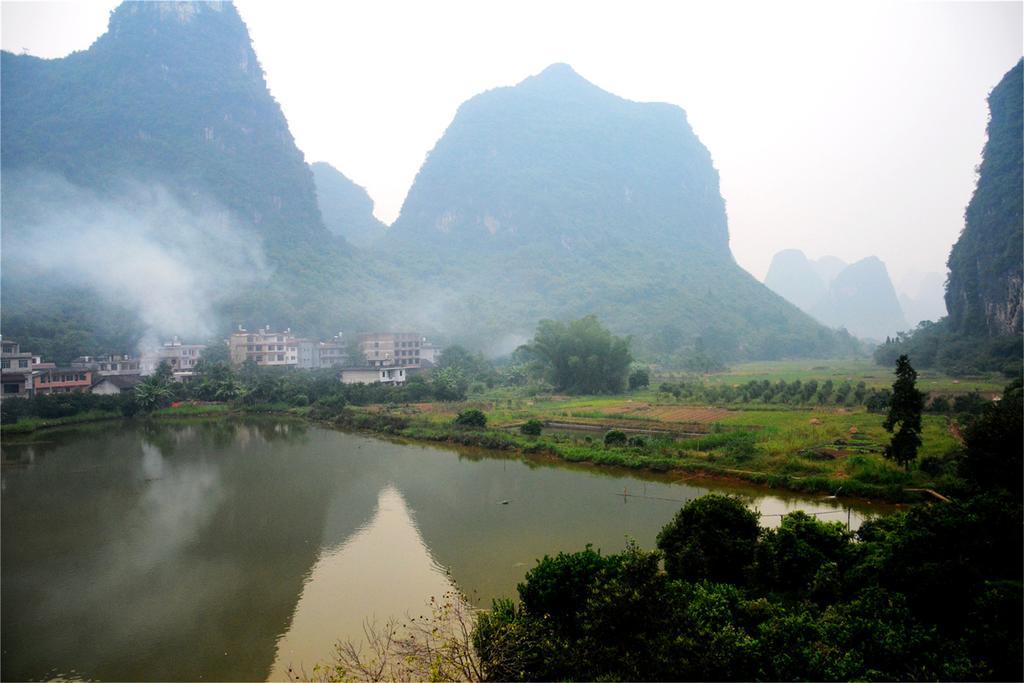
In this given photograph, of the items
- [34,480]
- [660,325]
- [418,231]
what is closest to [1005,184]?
[660,325]

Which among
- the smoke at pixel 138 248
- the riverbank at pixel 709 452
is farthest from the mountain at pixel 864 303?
the riverbank at pixel 709 452

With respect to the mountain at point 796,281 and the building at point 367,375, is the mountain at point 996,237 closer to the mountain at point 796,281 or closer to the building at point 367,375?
the building at point 367,375

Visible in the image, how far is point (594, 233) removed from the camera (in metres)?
90.9

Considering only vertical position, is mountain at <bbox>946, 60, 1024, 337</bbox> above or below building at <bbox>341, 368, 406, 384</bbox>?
above

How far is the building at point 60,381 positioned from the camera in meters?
30.6

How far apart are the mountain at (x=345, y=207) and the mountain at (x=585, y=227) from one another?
40.9ft

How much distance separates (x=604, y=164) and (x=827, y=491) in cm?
9491

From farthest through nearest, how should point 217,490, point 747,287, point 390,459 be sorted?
1. point 747,287
2. point 390,459
3. point 217,490

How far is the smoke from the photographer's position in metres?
47.6

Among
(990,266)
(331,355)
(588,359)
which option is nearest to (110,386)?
(331,355)

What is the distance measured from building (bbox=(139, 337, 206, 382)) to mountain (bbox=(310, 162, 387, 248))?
58959 mm

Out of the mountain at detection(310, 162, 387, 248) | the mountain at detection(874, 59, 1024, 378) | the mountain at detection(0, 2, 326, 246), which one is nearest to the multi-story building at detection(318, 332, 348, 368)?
the mountain at detection(0, 2, 326, 246)

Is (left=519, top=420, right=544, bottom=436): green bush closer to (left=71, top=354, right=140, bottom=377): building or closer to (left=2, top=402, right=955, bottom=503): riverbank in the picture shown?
(left=2, top=402, right=955, bottom=503): riverbank

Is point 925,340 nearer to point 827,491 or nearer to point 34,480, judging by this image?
point 827,491
